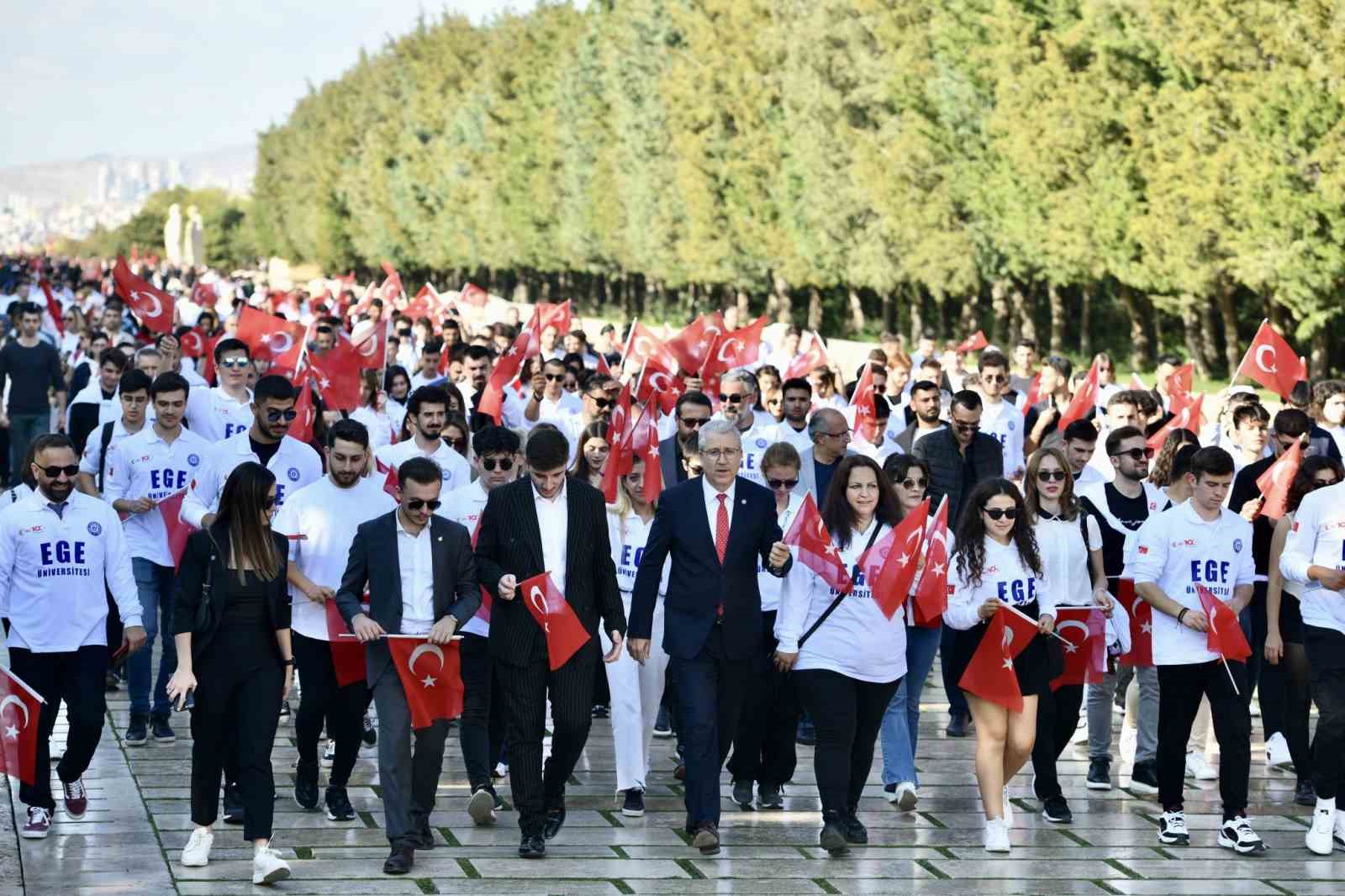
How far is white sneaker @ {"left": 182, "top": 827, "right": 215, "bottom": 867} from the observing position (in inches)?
359

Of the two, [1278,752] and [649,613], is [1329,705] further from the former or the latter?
[649,613]

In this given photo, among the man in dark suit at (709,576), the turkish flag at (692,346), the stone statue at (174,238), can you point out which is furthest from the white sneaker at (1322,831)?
the stone statue at (174,238)

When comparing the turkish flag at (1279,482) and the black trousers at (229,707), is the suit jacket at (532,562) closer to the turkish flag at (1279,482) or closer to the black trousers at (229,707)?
the black trousers at (229,707)

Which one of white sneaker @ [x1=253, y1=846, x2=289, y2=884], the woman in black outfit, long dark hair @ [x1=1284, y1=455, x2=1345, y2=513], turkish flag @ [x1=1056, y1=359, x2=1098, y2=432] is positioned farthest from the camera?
turkish flag @ [x1=1056, y1=359, x2=1098, y2=432]

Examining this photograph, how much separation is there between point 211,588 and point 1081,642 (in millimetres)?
3990

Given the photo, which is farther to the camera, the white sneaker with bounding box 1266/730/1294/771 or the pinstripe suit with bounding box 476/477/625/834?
the white sneaker with bounding box 1266/730/1294/771

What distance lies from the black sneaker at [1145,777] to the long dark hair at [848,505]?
217cm

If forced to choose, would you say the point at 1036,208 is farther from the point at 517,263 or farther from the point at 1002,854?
the point at 517,263

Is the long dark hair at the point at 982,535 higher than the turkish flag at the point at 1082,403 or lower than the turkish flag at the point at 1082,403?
lower

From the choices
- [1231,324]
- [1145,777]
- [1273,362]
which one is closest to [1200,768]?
[1145,777]

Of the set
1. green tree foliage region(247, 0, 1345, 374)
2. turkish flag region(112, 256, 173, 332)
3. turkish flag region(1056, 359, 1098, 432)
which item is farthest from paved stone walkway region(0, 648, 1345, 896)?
green tree foliage region(247, 0, 1345, 374)

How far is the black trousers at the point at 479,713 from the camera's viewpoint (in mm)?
10352

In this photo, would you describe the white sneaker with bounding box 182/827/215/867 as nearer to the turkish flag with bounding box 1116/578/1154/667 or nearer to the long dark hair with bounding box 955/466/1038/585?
the long dark hair with bounding box 955/466/1038/585

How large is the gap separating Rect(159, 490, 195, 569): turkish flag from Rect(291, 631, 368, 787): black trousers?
198 centimetres
